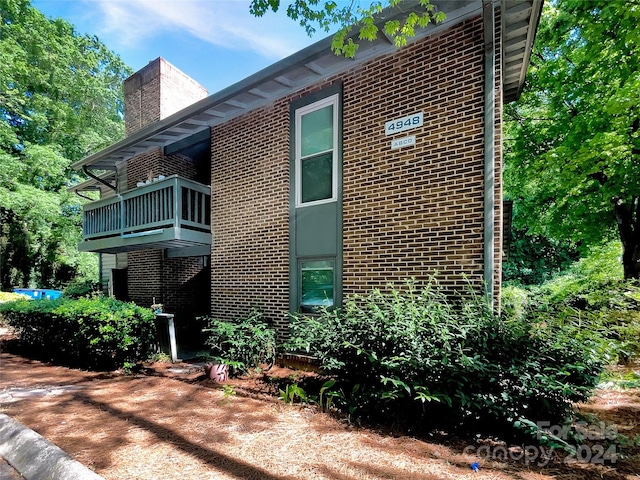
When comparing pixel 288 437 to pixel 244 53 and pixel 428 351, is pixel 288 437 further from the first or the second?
pixel 244 53

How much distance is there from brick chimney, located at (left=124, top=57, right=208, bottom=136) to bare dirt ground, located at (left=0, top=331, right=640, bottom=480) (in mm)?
9069

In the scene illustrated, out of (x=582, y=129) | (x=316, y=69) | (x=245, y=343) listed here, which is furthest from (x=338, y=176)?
(x=582, y=129)

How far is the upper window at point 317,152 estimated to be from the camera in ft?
20.9

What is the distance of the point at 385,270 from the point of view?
554 cm

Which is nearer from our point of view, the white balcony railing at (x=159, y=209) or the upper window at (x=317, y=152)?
the upper window at (x=317, y=152)

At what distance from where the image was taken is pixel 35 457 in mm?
3059

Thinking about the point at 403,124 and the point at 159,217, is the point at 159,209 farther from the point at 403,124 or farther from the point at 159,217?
the point at 403,124

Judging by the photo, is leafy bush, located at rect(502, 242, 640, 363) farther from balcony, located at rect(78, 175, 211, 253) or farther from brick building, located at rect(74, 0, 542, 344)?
balcony, located at rect(78, 175, 211, 253)

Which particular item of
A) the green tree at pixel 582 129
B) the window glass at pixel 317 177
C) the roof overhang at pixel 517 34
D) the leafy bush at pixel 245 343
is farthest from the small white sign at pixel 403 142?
the green tree at pixel 582 129

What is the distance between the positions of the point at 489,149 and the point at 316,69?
3428 millimetres

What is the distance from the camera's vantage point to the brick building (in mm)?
4840

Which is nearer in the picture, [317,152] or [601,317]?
[601,317]

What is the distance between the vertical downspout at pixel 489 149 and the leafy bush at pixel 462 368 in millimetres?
708

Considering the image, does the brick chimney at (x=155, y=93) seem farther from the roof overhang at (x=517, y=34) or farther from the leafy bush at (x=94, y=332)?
the roof overhang at (x=517, y=34)
